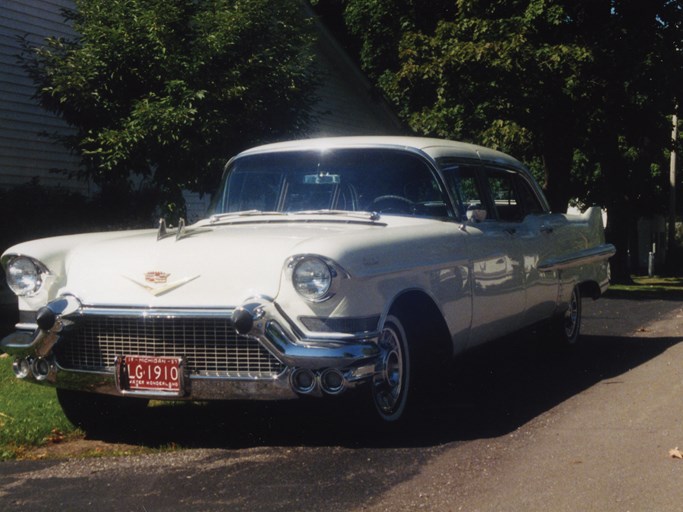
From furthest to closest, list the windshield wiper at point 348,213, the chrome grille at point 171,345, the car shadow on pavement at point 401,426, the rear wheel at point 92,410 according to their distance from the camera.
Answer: the windshield wiper at point 348,213 → the rear wheel at point 92,410 → the car shadow on pavement at point 401,426 → the chrome grille at point 171,345

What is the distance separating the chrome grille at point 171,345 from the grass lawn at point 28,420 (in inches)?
24.7

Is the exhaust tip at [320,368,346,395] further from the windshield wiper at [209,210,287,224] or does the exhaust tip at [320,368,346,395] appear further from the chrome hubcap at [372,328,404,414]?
the windshield wiper at [209,210,287,224]

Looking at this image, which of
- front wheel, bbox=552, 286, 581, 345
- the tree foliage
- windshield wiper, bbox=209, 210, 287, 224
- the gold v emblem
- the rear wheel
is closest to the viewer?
the gold v emblem

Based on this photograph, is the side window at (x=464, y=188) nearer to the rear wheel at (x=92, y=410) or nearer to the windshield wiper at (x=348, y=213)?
the windshield wiper at (x=348, y=213)

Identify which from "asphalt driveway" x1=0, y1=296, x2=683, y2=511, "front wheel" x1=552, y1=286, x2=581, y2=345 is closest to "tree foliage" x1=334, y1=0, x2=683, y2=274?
"front wheel" x1=552, y1=286, x2=581, y2=345

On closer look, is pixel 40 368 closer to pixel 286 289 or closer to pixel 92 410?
pixel 92 410

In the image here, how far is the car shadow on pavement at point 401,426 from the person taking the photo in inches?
237

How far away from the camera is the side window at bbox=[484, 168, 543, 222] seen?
26.6ft

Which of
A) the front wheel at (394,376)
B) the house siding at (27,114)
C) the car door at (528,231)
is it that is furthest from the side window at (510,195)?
the house siding at (27,114)

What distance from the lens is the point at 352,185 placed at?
23.4ft

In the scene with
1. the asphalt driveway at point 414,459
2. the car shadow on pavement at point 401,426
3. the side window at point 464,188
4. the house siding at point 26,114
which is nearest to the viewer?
the asphalt driveway at point 414,459

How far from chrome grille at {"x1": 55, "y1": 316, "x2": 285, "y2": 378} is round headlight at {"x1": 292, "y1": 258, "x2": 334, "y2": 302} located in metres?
0.38

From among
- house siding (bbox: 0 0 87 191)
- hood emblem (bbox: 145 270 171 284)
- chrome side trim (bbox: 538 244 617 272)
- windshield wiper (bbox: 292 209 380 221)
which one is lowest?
chrome side trim (bbox: 538 244 617 272)

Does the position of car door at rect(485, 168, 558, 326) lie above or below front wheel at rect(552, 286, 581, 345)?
above
